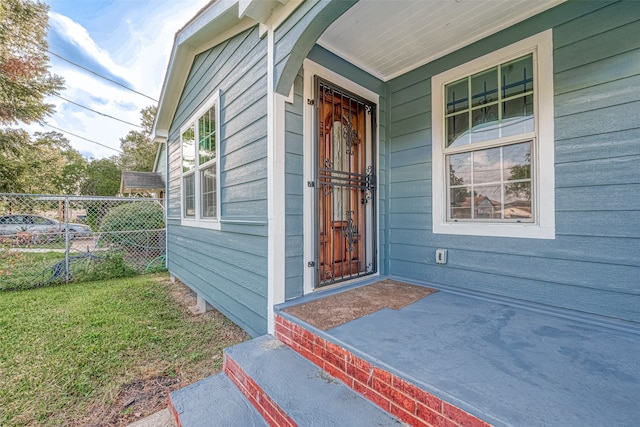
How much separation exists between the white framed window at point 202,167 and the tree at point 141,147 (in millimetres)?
18294

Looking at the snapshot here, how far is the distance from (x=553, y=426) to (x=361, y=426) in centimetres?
71

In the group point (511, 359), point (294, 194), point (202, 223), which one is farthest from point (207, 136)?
point (511, 359)

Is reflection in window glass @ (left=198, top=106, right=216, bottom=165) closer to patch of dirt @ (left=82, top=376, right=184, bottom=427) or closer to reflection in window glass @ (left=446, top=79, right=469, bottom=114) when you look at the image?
patch of dirt @ (left=82, top=376, right=184, bottom=427)

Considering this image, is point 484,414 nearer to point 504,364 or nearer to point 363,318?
point 504,364

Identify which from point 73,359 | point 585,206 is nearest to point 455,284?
point 585,206

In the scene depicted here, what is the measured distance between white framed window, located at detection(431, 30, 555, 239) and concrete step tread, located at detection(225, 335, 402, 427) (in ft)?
5.84

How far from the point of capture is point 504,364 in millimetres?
1306

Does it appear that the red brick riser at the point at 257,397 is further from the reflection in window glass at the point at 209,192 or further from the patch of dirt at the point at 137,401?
the reflection in window glass at the point at 209,192

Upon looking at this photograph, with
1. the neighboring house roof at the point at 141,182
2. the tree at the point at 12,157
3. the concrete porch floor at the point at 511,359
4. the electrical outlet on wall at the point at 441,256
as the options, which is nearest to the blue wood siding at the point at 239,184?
the concrete porch floor at the point at 511,359

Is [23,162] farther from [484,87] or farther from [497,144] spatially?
[497,144]

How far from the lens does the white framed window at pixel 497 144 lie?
2062 mm

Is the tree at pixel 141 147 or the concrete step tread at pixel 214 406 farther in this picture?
the tree at pixel 141 147

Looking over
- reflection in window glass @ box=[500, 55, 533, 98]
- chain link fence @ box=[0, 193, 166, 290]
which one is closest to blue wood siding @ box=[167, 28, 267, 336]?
reflection in window glass @ box=[500, 55, 533, 98]

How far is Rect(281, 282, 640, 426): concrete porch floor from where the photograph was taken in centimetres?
101
